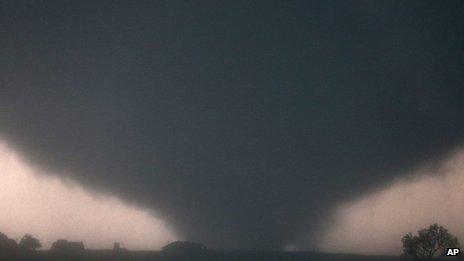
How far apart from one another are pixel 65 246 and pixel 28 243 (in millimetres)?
18506

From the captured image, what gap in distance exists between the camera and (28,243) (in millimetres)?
134750

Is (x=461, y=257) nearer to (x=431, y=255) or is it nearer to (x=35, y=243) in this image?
(x=431, y=255)

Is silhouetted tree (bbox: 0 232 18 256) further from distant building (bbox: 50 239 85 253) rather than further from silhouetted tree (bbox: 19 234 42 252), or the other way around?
distant building (bbox: 50 239 85 253)

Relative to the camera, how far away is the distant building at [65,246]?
486ft

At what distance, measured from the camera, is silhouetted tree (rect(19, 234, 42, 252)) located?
438 ft

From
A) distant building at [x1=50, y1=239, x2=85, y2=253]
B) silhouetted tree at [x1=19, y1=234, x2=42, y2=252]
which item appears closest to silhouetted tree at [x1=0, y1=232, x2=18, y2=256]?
silhouetted tree at [x1=19, y1=234, x2=42, y2=252]

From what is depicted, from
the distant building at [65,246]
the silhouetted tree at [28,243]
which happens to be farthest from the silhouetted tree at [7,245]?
the distant building at [65,246]

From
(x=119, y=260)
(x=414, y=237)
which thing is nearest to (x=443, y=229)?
→ (x=414, y=237)

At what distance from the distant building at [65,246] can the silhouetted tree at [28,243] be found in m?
13.4

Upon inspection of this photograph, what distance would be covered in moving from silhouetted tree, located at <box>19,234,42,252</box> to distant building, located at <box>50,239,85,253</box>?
1344cm

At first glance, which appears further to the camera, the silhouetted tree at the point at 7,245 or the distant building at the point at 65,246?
the distant building at the point at 65,246

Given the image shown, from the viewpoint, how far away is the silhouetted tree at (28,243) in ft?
438

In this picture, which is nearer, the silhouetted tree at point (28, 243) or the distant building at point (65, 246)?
the silhouetted tree at point (28, 243)

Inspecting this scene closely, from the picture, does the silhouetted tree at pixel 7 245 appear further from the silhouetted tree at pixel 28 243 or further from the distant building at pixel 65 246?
the distant building at pixel 65 246
